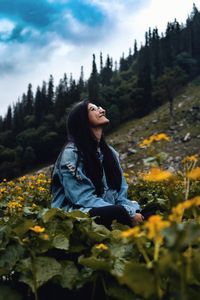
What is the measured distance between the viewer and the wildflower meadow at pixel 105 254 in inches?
50.3

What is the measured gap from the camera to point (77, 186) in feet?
12.3

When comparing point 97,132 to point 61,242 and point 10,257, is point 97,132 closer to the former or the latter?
point 61,242

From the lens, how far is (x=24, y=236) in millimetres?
2143

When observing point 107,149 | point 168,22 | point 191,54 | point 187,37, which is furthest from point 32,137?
point 107,149

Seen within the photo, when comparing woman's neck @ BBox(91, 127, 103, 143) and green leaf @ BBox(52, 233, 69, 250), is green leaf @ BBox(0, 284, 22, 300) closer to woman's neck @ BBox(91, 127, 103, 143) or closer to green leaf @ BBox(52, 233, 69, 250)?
green leaf @ BBox(52, 233, 69, 250)

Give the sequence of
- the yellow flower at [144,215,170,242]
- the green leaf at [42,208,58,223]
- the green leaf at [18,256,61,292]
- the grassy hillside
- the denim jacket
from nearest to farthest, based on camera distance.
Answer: the yellow flower at [144,215,170,242] < the green leaf at [18,256,61,292] < the green leaf at [42,208,58,223] < the denim jacket < the grassy hillside

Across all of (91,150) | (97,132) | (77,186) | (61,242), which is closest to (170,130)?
(97,132)

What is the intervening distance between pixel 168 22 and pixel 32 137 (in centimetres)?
5157

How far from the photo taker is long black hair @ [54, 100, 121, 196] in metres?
4.07

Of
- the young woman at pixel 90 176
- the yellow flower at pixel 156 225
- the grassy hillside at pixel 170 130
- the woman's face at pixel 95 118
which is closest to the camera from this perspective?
the yellow flower at pixel 156 225

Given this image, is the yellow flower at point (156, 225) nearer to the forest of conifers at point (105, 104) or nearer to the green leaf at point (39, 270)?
the green leaf at point (39, 270)

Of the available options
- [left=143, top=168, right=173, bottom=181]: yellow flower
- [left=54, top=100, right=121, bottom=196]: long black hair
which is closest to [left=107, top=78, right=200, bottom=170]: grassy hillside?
A: [left=54, top=100, right=121, bottom=196]: long black hair

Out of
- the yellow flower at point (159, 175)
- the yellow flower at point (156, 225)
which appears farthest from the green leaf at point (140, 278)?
the yellow flower at point (159, 175)

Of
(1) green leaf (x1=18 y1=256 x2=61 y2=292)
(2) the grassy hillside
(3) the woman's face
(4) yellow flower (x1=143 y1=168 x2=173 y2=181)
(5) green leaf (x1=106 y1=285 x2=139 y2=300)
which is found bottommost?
(2) the grassy hillside
